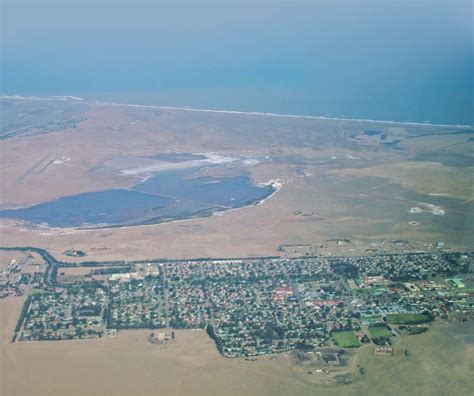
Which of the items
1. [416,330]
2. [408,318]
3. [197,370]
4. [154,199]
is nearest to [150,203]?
[154,199]

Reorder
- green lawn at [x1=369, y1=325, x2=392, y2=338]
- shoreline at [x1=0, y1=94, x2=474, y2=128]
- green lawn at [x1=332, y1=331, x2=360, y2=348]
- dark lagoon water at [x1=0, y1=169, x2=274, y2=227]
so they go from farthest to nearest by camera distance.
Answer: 1. shoreline at [x1=0, y1=94, x2=474, y2=128]
2. dark lagoon water at [x1=0, y1=169, x2=274, y2=227]
3. green lawn at [x1=369, y1=325, x2=392, y2=338]
4. green lawn at [x1=332, y1=331, x2=360, y2=348]

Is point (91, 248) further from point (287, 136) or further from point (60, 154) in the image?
point (287, 136)

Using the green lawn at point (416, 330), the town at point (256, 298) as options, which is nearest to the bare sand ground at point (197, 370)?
the green lawn at point (416, 330)

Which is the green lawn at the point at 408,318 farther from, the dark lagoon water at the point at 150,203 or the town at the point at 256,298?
the dark lagoon water at the point at 150,203

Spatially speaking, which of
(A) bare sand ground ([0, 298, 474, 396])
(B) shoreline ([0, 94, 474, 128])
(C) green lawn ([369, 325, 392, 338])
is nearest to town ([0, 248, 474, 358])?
(C) green lawn ([369, 325, 392, 338])

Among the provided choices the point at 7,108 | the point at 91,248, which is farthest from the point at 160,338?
the point at 7,108

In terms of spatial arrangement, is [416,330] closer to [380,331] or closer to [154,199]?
[380,331]

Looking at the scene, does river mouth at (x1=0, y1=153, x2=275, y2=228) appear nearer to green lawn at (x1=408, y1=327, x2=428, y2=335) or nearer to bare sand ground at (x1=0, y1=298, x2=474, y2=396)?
bare sand ground at (x1=0, y1=298, x2=474, y2=396)
